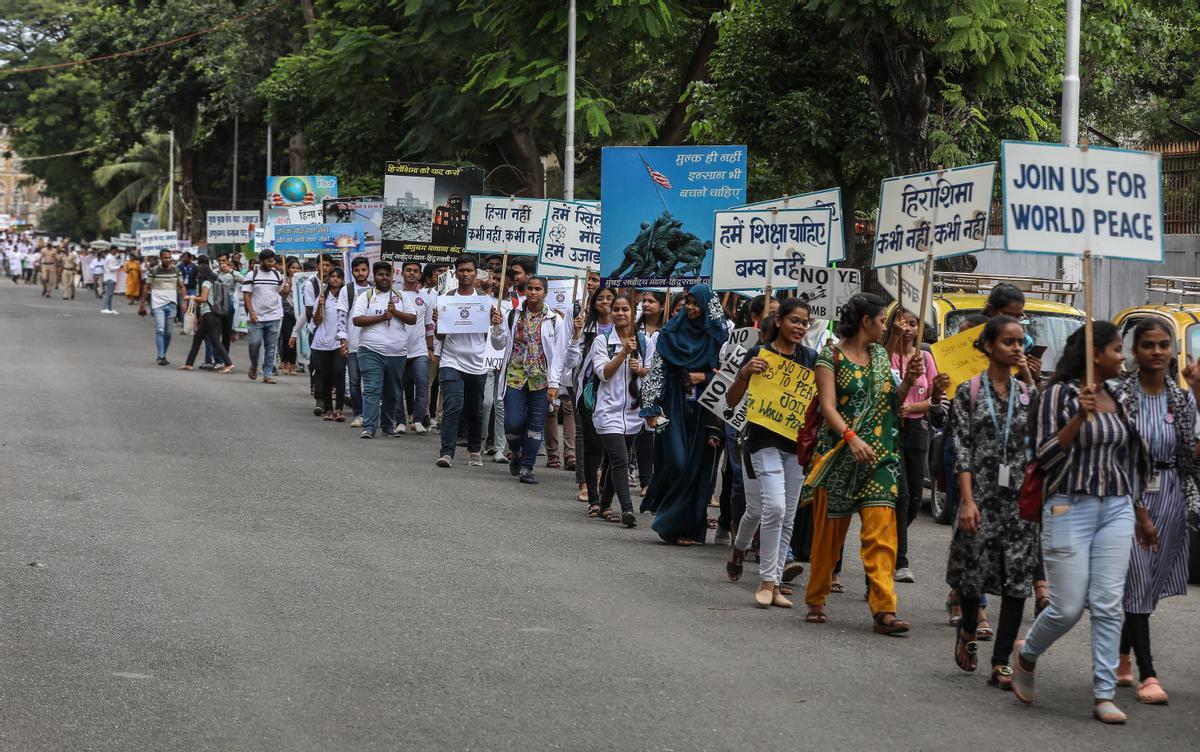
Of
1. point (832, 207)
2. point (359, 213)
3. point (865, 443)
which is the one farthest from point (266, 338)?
point (865, 443)

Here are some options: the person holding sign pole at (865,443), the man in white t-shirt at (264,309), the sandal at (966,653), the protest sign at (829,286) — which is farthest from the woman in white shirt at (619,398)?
the man in white t-shirt at (264,309)

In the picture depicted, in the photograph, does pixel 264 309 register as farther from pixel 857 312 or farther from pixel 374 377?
pixel 857 312

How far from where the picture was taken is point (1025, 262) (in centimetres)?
2417

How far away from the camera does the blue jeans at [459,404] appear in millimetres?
14570

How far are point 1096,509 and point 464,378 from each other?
900 cm

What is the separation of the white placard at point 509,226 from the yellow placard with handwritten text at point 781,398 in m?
8.44

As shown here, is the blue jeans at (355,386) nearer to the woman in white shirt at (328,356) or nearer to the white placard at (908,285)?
the woman in white shirt at (328,356)

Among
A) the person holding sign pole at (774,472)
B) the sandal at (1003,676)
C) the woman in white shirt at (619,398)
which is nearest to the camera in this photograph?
the sandal at (1003,676)

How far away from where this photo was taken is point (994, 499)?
7.14 metres

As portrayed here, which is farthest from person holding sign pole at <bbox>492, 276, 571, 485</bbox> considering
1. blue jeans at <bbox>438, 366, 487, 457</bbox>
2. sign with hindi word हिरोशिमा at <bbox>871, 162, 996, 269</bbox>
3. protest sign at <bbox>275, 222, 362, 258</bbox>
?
protest sign at <bbox>275, 222, 362, 258</bbox>

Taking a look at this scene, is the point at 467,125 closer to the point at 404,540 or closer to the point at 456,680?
the point at 404,540

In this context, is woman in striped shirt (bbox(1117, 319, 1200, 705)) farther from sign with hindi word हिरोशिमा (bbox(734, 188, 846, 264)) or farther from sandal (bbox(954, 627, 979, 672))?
sign with hindi word हिरोशिमा (bbox(734, 188, 846, 264))

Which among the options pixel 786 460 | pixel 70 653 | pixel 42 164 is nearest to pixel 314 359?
→ pixel 786 460

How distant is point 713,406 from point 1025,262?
15.3 m
